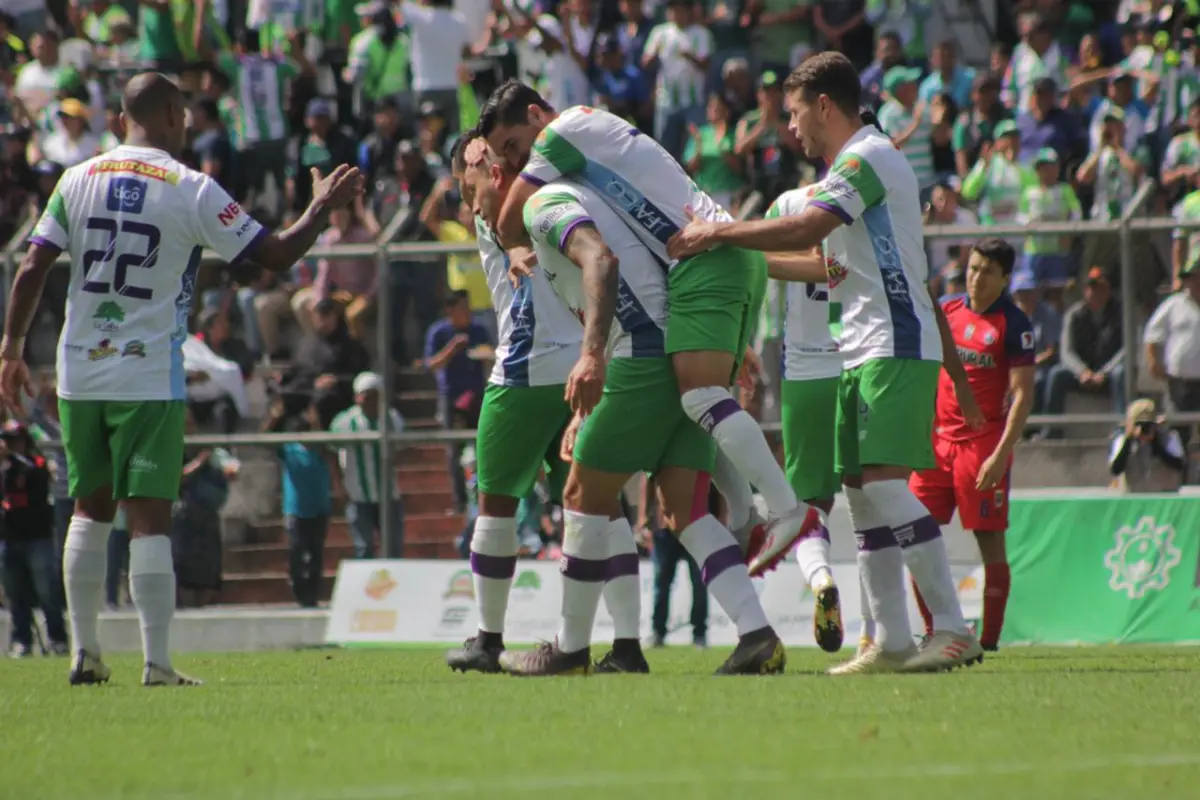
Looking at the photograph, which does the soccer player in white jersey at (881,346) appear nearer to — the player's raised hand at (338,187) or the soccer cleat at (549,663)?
the soccer cleat at (549,663)

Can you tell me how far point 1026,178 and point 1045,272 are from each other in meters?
3.27

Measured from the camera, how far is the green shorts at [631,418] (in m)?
7.99

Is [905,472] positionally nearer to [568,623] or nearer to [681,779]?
[568,623]

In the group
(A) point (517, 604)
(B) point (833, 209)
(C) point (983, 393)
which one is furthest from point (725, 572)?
(A) point (517, 604)

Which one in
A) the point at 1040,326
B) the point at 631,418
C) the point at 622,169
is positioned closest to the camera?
the point at 631,418

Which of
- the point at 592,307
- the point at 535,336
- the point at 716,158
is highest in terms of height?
the point at 716,158

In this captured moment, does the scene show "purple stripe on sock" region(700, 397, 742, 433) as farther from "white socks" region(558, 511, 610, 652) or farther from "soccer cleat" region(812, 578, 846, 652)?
"soccer cleat" region(812, 578, 846, 652)

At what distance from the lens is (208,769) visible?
18.0 feet

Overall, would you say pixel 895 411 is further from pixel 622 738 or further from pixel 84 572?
pixel 84 572

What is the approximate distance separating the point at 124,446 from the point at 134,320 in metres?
0.55

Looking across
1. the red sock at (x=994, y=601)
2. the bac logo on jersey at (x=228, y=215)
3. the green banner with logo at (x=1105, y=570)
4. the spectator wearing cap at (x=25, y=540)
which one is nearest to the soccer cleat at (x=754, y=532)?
the red sock at (x=994, y=601)

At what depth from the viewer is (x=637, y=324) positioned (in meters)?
8.12

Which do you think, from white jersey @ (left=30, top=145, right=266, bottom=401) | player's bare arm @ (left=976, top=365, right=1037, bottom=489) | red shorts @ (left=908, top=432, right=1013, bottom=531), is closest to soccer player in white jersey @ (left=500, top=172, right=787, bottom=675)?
white jersey @ (left=30, top=145, right=266, bottom=401)

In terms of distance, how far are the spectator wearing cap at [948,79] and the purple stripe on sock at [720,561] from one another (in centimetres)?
1195
